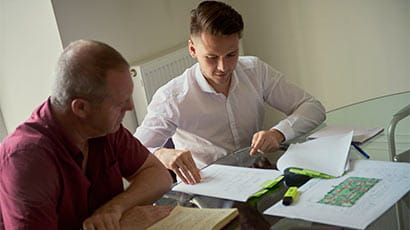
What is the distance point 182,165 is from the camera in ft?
6.00

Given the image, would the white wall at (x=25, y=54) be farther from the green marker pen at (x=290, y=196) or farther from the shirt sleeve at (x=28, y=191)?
the green marker pen at (x=290, y=196)

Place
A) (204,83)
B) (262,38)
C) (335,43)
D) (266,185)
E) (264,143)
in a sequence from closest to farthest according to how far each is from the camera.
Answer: (266,185) < (264,143) < (204,83) < (335,43) < (262,38)

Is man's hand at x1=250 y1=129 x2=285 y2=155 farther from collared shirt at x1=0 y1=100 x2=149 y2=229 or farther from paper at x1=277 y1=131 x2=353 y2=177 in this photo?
collared shirt at x1=0 y1=100 x2=149 y2=229

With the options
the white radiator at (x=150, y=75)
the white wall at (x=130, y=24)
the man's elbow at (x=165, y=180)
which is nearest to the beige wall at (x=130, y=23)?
the white wall at (x=130, y=24)

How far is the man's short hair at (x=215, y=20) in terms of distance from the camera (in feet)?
6.80

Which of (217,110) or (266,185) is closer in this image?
(266,185)

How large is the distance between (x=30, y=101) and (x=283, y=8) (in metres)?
1.58

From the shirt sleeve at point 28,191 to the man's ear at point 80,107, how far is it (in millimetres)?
137

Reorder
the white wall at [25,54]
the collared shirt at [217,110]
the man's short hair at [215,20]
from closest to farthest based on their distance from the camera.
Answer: the man's short hair at [215,20]
the collared shirt at [217,110]
the white wall at [25,54]

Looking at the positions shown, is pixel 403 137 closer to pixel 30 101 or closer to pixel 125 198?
pixel 125 198

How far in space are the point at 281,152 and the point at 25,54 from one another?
59.8 inches

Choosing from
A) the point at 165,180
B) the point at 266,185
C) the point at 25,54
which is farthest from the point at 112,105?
the point at 25,54

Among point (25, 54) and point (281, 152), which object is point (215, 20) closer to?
point (281, 152)

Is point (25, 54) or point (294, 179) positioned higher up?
point (25, 54)
